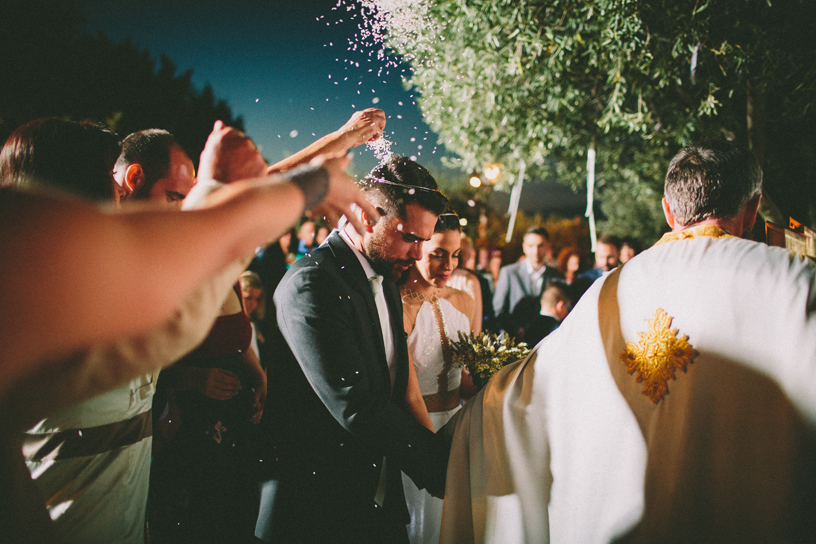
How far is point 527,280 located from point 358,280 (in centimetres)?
528

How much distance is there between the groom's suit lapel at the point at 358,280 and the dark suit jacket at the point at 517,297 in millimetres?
4369

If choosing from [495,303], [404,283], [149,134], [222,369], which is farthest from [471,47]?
[222,369]

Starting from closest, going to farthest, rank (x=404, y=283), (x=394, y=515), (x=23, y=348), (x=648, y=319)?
(x=23, y=348) < (x=648, y=319) < (x=394, y=515) < (x=404, y=283)

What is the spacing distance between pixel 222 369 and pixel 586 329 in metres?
2.34

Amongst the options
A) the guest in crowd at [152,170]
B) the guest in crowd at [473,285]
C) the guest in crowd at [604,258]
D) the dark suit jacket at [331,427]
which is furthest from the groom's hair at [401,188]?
the guest in crowd at [604,258]

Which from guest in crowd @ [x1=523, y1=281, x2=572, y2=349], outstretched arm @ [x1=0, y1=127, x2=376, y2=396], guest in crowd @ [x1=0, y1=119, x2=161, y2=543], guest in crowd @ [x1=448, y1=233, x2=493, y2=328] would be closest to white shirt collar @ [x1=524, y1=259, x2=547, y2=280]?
guest in crowd @ [x1=448, y1=233, x2=493, y2=328]

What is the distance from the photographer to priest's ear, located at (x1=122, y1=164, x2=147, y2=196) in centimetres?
231

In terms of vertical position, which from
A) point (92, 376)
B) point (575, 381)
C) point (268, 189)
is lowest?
point (575, 381)

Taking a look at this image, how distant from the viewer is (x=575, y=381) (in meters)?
1.84

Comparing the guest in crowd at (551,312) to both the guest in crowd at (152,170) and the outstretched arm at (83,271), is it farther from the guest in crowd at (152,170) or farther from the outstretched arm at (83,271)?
the outstretched arm at (83,271)

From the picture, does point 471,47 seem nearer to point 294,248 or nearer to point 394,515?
point 294,248

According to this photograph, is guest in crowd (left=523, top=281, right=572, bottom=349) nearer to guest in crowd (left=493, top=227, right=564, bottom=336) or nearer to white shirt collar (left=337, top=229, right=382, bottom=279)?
guest in crowd (left=493, top=227, right=564, bottom=336)

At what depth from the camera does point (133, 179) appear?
91.2 inches

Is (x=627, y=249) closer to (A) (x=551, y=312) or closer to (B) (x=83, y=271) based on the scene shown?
(A) (x=551, y=312)
